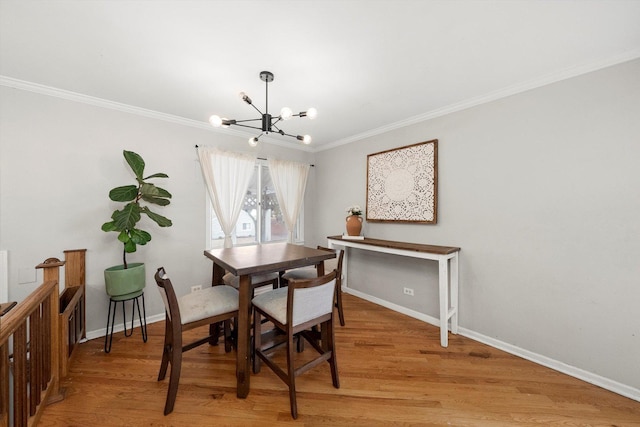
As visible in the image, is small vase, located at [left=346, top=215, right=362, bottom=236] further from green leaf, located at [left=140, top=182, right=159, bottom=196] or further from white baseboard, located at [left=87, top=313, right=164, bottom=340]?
white baseboard, located at [left=87, top=313, right=164, bottom=340]

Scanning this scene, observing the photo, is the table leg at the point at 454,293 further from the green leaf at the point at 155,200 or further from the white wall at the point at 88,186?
the green leaf at the point at 155,200

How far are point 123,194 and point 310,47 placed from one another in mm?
2173

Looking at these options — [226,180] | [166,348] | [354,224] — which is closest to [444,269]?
[354,224]

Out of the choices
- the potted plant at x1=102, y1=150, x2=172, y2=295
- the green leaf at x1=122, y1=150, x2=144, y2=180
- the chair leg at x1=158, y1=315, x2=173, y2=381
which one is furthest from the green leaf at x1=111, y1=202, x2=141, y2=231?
the chair leg at x1=158, y1=315, x2=173, y2=381

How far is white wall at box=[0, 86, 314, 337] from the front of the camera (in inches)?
83.4

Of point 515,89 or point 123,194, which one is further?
point 123,194

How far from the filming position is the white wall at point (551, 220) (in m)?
1.72

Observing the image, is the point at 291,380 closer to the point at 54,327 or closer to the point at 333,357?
the point at 333,357

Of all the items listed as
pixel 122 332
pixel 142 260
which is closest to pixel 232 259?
pixel 142 260

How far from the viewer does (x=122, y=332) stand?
2547mm

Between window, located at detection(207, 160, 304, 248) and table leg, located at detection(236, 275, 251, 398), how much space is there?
71.7 inches

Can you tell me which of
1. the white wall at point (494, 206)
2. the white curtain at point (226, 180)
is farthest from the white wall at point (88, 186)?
the white curtain at point (226, 180)

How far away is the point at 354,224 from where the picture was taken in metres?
3.25

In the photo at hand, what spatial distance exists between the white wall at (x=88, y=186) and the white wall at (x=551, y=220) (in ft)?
9.70
